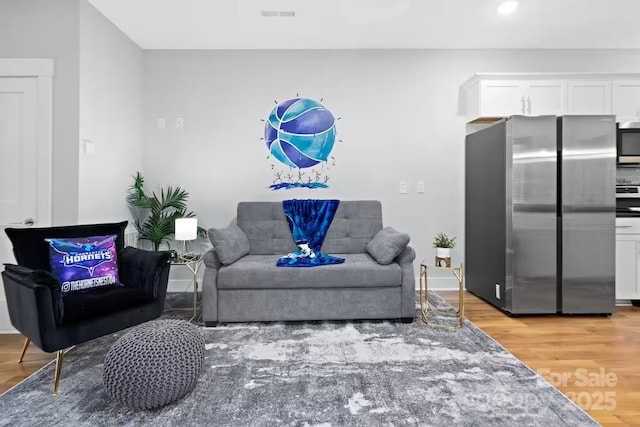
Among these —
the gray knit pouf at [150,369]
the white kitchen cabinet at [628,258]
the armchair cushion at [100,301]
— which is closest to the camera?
the gray knit pouf at [150,369]

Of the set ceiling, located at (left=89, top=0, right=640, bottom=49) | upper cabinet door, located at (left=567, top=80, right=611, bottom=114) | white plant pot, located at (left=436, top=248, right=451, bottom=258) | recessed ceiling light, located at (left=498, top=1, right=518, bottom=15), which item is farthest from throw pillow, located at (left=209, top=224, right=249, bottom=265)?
upper cabinet door, located at (left=567, top=80, right=611, bottom=114)

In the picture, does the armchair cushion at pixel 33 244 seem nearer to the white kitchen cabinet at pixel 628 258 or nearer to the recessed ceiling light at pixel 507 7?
the recessed ceiling light at pixel 507 7

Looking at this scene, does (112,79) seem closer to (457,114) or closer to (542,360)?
(457,114)

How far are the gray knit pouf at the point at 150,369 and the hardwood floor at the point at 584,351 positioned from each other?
1944 millimetres

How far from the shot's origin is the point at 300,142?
4020 millimetres

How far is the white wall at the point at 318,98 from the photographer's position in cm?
405

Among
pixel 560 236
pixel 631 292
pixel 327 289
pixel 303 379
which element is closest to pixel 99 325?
pixel 303 379

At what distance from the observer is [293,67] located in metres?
4.05

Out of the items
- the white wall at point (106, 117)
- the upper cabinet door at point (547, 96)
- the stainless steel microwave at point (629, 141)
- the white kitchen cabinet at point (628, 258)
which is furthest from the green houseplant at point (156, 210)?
the stainless steel microwave at point (629, 141)

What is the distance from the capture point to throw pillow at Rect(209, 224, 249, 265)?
3039mm

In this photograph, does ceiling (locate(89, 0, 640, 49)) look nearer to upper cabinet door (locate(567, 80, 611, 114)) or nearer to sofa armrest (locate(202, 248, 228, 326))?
upper cabinet door (locate(567, 80, 611, 114))

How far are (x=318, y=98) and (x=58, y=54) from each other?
2.30 metres

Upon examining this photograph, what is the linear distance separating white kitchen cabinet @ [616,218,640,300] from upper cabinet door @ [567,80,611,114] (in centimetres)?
111

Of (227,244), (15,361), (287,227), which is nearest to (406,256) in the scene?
(287,227)
